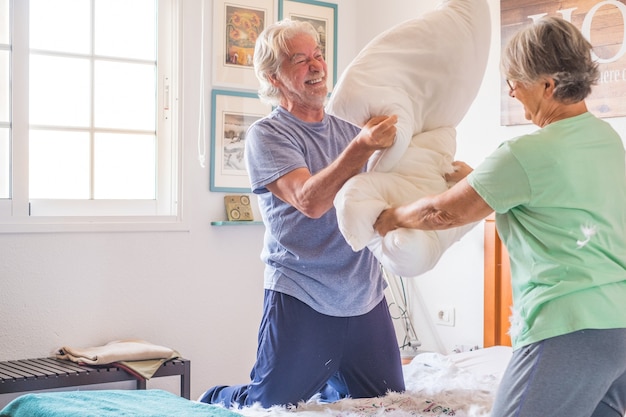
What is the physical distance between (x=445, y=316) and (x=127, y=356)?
1433 millimetres

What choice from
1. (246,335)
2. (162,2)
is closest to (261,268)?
(246,335)

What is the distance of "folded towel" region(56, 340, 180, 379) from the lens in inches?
121

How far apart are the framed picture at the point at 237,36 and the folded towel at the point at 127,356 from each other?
1.27 meters

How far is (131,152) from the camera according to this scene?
3.59 m

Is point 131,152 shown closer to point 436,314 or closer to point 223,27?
point 223,27

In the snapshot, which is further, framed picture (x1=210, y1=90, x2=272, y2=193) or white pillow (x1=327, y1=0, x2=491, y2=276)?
framed picture (x1=210, y1=90, x2=272, y2=193)

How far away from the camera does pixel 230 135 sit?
3762 mm

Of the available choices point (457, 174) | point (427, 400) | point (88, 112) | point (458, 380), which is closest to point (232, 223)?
point (88, 112)

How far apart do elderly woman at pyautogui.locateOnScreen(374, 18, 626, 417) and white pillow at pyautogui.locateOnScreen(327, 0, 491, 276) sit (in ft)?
1.19

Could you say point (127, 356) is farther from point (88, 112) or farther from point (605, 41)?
point (605, 41)

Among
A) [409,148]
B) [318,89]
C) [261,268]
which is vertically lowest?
[261,268]

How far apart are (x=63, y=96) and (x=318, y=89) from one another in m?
1.53

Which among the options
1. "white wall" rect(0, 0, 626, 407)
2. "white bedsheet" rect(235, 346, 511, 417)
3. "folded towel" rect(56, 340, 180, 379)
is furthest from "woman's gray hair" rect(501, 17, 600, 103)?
"folded towel" rect(56, 340, 180, 379)

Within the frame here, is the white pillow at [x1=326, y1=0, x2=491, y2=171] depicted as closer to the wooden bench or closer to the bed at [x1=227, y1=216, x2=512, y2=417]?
the bed at [x1=227, y1=216, x2=512, y2=417]
